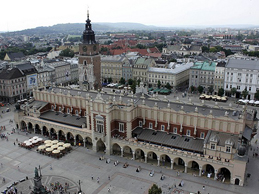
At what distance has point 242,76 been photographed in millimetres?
112562

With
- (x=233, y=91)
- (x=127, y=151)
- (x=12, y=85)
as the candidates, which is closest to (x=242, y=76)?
(x=233, y=91)

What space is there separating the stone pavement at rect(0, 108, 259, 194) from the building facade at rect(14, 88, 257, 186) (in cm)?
230

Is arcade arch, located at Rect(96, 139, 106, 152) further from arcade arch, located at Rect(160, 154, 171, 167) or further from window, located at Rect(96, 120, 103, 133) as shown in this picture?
arcade arch, located at Rect(160, 154, 171, 167)

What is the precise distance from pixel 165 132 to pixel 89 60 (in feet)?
155

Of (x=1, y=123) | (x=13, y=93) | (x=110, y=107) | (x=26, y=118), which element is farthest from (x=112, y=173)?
(x=13, y=93)

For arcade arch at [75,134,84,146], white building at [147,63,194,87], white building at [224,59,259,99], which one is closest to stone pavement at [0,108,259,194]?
arcade arch at [75,134,84,146]

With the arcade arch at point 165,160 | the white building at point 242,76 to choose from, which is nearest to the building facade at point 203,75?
the white building at point 242,76

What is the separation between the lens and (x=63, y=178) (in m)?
56.8

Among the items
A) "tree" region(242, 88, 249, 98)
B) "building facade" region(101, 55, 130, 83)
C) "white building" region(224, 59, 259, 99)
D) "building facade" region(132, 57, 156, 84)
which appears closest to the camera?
"tree" region(242, 88, 249, 98)

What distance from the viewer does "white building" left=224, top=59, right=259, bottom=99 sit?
10994cm

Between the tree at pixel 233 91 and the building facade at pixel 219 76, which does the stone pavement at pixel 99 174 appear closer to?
the tree at pixel 233 91

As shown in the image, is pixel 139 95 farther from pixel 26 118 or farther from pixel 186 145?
pixel 26 118

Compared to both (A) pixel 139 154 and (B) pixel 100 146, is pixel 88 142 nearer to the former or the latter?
(B) pixel 100 146

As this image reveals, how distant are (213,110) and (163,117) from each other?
12.2 m
